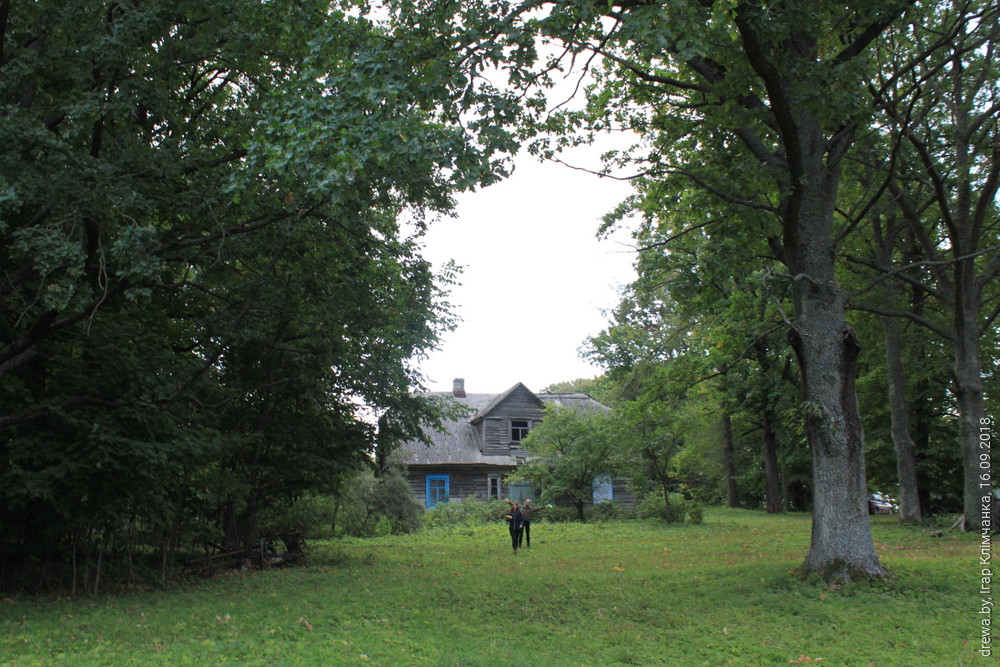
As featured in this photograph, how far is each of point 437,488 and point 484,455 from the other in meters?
2.90

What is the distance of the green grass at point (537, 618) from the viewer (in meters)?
6.70

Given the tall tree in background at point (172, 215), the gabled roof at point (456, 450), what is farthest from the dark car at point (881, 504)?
the tall tree in background at point (172, 215)

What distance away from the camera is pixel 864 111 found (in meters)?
9.22

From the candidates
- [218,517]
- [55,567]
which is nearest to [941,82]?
[218,517]

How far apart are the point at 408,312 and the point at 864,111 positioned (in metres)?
9.10

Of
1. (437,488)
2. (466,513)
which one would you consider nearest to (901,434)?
(466,513)

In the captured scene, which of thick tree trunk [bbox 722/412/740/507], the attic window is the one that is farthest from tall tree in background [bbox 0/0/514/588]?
thick tree trunk [bbox 722/412/740/507]

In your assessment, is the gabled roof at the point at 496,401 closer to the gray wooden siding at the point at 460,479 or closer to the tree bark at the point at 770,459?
the gray wooden siding at the point at 460,479

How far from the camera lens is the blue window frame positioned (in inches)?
1348

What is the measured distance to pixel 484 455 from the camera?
35.3 meters

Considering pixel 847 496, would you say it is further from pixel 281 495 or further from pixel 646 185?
pixel 281 495

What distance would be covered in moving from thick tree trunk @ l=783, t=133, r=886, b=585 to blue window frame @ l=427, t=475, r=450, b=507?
85.8 ft

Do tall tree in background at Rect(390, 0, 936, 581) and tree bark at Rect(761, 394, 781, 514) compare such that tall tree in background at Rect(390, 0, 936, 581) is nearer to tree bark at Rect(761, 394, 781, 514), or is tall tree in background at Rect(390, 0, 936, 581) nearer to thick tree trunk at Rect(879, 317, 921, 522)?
thick tree trunk at Rect(879, 317, 921, 522)

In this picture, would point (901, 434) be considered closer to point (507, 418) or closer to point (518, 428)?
point (518, 428)
